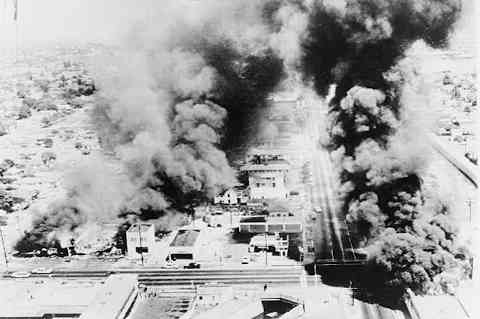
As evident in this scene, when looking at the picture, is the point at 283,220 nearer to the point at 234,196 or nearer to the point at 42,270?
the point at 234,196

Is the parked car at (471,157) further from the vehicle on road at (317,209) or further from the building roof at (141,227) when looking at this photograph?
the building roof at (141,227)

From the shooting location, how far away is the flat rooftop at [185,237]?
19984 mm

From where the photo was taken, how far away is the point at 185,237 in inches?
808

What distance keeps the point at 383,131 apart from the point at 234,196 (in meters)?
7.13

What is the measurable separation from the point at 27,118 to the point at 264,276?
15.6m

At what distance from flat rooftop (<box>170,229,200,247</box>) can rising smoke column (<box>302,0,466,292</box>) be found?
5852 millimetres

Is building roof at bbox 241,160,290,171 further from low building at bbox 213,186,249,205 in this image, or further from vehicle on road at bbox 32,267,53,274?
vehicle on road at bbox 32,267,53,274

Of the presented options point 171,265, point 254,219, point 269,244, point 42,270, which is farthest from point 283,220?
point 42,270

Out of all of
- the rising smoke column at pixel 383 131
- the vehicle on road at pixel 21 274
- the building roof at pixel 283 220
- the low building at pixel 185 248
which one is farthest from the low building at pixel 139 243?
the rising smoke column at pixel 383 131

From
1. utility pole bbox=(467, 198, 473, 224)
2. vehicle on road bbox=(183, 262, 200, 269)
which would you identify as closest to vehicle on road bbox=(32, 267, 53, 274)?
vehicle on road bbox=(183, 262, 200, 269)

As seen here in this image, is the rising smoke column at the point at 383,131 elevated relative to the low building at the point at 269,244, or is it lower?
elevated

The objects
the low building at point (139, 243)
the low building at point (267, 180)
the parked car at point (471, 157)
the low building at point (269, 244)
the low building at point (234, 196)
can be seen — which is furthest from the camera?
the low building at point (234, 196)

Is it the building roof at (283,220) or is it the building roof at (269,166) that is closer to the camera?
the building roof at (283,220)

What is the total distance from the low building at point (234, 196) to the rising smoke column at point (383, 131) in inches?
185
